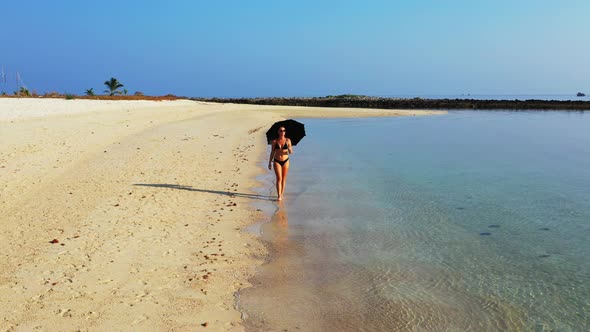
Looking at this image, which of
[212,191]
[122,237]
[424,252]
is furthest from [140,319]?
[212,191]

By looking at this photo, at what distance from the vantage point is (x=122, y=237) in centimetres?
818

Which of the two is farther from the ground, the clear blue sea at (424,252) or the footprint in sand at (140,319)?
the footprint in sand at (140,319)

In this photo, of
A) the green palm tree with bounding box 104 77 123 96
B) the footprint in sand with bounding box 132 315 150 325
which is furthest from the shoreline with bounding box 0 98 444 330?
the green palm tree with bounding box 104 77 123 96

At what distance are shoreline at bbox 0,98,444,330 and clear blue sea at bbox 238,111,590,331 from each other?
68cm

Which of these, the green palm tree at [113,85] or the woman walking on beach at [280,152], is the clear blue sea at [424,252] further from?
the green palm tree at [113,85]

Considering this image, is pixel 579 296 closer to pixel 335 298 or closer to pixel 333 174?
pixel 335 298

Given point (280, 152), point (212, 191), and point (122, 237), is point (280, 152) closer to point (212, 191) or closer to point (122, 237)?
point (212, 191)

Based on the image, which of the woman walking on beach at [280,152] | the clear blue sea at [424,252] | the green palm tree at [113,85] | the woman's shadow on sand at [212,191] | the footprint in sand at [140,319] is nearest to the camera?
the footprint in sand at [140,319]

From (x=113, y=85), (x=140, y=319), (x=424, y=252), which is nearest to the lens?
(x=140, y=319)

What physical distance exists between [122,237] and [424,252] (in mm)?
5182

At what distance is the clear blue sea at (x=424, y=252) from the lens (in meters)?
6.02

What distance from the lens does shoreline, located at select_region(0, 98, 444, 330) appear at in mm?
5656

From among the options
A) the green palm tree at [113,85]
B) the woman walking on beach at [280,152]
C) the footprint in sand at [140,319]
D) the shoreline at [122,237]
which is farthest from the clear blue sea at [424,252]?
the green palm tree at [113,85]

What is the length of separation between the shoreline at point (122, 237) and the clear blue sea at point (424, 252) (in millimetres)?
676
